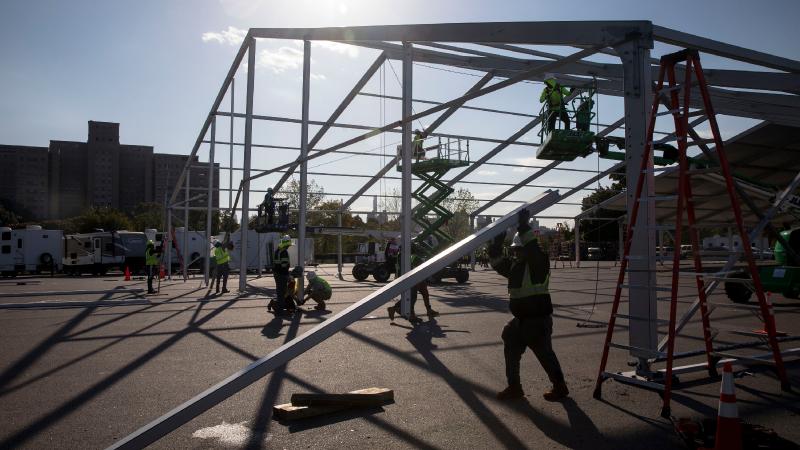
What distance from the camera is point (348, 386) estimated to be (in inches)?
238

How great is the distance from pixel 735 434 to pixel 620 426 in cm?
117

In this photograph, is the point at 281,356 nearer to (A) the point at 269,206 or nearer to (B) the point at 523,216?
(B) the point at 523,216

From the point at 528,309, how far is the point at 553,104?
5.71 meters

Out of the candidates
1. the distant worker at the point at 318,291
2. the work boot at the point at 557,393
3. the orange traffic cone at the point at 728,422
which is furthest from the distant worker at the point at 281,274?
the orange traffic cone at the point at 728,422

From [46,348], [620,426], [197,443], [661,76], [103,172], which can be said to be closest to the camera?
[197,443]

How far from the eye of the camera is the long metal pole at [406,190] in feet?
37.7

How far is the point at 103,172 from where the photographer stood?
5241 inches

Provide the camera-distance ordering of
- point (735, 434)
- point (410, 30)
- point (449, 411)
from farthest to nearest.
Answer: point (410, 30), point (449, 411), point (735, 434)

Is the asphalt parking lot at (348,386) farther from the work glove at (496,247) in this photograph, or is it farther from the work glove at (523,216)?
the work glove at (523,216)

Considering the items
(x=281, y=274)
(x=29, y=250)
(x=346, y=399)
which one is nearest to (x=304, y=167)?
(x=281, y=274)

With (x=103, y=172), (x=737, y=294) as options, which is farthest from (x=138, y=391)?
(x=103, y=172)

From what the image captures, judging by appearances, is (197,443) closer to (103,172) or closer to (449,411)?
(449,411)

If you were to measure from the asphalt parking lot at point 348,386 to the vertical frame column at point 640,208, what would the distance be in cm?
63

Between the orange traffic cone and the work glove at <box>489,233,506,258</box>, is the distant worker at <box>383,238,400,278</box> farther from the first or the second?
the orange traffic cone
